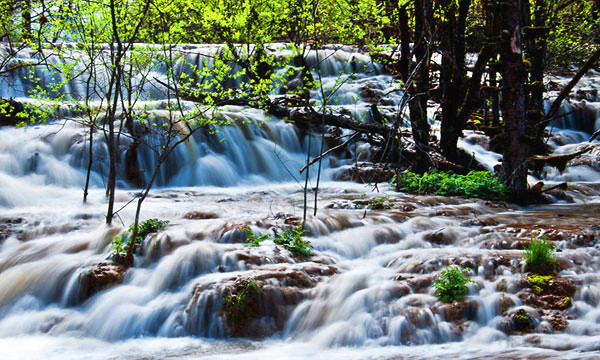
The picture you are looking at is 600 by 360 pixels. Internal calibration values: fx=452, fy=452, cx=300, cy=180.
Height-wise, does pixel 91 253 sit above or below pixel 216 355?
above

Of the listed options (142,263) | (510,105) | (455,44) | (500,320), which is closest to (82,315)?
(142,263)

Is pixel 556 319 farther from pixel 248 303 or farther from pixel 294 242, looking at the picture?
pixel 294 242

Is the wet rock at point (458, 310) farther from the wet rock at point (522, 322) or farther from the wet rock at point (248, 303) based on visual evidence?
the wet rock at point (248, 303)

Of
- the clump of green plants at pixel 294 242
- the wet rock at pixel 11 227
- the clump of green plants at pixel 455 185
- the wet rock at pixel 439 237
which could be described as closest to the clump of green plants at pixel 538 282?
the wet rock at pixel 439 237

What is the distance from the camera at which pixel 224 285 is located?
4.85 m

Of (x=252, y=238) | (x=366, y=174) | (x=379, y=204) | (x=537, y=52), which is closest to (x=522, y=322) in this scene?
(x=252, y=238)

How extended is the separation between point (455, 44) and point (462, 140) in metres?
4.99

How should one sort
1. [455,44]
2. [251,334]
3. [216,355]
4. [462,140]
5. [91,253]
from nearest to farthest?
[216,355], [251,334], [91,253], [455,44], [462,140]

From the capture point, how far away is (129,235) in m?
6.34

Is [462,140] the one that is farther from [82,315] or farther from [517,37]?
[82,315]

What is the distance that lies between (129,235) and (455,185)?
6811 mm

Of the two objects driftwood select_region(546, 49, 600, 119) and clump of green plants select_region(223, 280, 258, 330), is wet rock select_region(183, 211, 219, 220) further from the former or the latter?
driftwood select_region(546, 49, 600, 119)

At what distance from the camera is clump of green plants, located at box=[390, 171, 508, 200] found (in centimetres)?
939

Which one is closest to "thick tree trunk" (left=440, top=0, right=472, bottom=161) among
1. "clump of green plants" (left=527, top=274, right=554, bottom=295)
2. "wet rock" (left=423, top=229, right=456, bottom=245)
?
"wet rock" (left=423, top=229, right=456, bottom=245)
